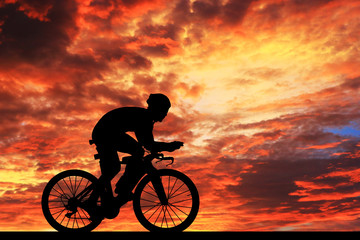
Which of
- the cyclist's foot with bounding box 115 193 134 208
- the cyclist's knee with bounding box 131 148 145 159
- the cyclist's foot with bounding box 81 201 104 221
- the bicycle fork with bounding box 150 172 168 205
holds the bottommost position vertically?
the cyclist's foot with bounding box 81 201 104 221

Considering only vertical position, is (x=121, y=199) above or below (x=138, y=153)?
below

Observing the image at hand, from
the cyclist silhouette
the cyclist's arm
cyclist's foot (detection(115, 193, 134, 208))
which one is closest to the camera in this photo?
the cyclist's arm

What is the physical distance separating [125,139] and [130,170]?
0.65m

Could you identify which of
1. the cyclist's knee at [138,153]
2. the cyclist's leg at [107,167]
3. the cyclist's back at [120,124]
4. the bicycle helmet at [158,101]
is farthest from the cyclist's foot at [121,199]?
the bicycle helmet at [158,101]

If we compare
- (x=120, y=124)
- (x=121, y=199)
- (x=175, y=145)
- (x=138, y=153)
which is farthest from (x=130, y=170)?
(x=175, y=145)

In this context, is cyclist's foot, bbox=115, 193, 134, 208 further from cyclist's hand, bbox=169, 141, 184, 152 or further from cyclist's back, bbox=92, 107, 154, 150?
cyclist's hand, bbox=169, 141, 184, 152

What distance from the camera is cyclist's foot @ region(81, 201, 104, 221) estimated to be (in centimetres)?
913

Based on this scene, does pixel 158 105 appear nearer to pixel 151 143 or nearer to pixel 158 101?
pixel 158 101

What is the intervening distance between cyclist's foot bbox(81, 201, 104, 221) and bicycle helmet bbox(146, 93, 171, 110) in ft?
7.87

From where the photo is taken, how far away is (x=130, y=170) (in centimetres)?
907

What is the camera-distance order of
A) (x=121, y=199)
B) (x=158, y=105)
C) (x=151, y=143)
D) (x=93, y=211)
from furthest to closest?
(x=93, y=211) → (x=121, y=199) → (x=158, y=105) → (x=151, y=143)

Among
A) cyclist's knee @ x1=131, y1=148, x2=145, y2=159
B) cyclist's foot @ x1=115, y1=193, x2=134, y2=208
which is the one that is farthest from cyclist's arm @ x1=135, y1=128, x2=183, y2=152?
cyclist's foot @ x1=115, y1=193, x2=134, y2=208

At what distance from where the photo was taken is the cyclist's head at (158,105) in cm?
895
